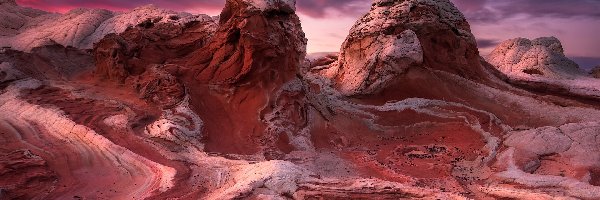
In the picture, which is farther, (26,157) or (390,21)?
(390,21)

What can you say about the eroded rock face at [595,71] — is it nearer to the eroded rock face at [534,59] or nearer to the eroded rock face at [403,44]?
the eroded rock face at [534,59]

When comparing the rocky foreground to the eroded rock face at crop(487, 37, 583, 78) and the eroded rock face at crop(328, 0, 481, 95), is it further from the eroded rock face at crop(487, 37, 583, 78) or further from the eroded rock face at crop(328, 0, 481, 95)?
the eroded rock face at crop(487, 37, 583, 78)

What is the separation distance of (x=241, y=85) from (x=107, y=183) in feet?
18.8

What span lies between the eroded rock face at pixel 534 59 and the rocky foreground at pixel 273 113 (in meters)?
4.03

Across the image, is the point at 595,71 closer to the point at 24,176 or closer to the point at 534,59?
the point at 534,59

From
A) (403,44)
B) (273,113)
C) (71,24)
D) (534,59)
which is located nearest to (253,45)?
(273,113)

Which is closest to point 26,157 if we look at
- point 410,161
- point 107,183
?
point 107,183

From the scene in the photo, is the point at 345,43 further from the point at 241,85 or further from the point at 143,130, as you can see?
the point at 143,130

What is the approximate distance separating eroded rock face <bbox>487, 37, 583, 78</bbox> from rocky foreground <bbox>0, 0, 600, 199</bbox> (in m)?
4.03

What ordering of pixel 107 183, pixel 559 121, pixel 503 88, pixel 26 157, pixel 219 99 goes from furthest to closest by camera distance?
pixel 503 88 → pixel 559 121 → pixel 219 99 → pixel 26 157 → pixel 107 183

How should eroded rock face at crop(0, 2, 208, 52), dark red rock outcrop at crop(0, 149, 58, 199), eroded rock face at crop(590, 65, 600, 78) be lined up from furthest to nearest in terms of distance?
eroded rock face at crop(590, 65, 600, 78) < eroded rock face at crop(0, 2, 208, 52) < dark red rock outcrop at crop(0, 149, 58, 199)

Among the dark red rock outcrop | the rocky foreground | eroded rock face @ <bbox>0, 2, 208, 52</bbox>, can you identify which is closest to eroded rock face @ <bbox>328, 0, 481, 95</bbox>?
the rocky foreground

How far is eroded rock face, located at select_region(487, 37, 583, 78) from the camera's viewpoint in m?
26.3

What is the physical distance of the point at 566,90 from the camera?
21438 mm
